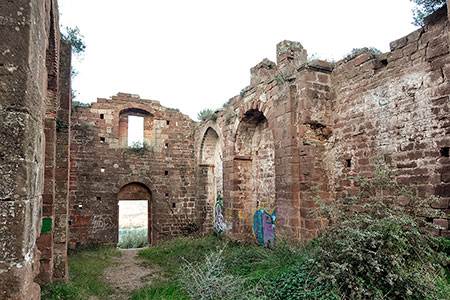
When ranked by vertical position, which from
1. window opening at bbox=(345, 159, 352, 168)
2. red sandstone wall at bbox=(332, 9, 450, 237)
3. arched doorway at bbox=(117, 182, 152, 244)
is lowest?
arched doorway at bbox=(117, 182, 152, 244)

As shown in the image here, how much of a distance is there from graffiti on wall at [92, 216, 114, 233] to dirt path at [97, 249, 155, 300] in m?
1.72

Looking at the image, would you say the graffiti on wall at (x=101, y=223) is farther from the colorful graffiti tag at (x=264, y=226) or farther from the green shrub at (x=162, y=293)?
the green shrub at (x=162, y=293)

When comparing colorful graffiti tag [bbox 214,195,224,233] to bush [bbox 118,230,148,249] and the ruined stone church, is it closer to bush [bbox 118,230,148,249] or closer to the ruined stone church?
the ruined stone church

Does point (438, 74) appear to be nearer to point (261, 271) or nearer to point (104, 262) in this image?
point (261, 271)

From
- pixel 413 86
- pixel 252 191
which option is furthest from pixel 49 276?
pixel 413 86

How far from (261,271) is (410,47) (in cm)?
480

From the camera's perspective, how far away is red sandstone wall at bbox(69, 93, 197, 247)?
1041 cm

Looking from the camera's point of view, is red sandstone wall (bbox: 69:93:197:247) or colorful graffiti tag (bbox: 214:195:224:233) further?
colorful graffiti tag (bbox: 214:195:224:233)

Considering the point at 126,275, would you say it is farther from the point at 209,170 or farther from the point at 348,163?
the point at 209,170

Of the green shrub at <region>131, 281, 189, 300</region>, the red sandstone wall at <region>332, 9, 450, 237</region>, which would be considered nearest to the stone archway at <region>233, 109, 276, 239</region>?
the red sandstone wall at <region>332, 9, 450, 237</region>

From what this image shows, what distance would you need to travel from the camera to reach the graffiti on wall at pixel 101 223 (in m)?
10.4

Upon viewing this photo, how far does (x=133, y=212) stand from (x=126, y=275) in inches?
817

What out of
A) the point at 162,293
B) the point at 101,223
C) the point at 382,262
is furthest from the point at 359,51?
the point at 101,223

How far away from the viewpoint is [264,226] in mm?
8703
